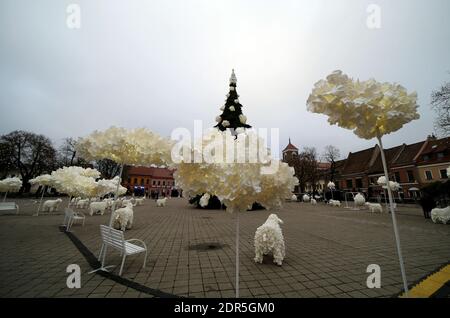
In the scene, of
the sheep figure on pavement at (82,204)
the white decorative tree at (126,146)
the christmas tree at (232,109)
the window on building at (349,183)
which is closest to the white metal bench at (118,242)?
the white decorative tree at (126,146)

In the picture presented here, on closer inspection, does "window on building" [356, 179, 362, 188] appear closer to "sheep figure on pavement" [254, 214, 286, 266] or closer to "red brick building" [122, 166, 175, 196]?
"sheep figure on pavement" [254, 214, 286, 266]

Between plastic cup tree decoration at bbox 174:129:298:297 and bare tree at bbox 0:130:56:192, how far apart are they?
4436 centimetres

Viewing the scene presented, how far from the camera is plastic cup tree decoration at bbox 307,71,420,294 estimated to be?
244 centimetres

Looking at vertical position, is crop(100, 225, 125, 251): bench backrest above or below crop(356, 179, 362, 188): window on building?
below

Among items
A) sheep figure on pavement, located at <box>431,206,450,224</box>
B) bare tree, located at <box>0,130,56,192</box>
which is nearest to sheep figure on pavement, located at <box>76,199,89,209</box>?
bare tree, located at <box>0,130,56,192</box>

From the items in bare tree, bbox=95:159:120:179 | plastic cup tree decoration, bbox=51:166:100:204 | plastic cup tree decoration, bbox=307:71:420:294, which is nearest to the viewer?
plastic cup tree decoration, bbox=307:71:420:294

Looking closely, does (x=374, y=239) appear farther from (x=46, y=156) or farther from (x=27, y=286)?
(x=46, y=156)

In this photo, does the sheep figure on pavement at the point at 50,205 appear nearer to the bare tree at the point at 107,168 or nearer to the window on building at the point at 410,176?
the bare tree at the point at 107,168

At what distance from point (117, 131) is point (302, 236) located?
7.39 metres

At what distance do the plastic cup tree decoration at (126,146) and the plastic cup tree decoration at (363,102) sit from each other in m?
2.90

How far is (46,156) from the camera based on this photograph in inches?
1366

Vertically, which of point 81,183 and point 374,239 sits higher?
point 81,183

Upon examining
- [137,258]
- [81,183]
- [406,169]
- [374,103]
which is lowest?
[137,258]
